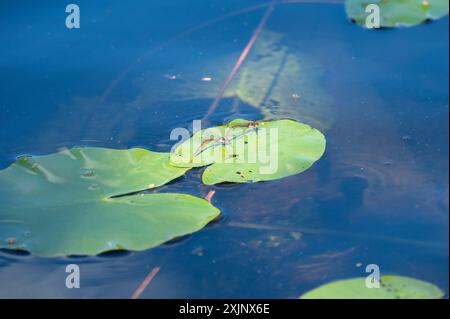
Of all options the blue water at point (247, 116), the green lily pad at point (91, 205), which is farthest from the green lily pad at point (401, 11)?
the green lily pad at point (91, 205)

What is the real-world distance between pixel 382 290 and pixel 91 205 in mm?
744

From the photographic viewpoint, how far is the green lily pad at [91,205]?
5.05 ft

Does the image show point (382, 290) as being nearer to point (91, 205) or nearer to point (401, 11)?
point (91, 205)

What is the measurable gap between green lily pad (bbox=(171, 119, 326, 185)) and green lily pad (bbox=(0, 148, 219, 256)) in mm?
77

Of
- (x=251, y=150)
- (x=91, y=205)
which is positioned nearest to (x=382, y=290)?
Result: (x=251, y=150)

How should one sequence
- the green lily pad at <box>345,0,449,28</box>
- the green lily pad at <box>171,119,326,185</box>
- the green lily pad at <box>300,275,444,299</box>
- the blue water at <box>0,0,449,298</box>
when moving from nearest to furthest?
the green lily pad at <box>300,275,444,299</box> → the blue water at <box>0,0,449,298</box> → the green lily pad at <box>171,119,326,185</box> → the green lily pad at <box>345,0,449,28</box>

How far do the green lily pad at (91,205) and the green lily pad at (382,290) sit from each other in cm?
35

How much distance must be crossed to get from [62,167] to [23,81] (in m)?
0.56

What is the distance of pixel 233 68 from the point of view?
2.19 m

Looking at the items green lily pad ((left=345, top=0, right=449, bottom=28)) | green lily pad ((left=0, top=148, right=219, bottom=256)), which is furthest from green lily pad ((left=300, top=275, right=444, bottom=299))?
green lily pad ((left=345, top=0, right=449, bottom=28))

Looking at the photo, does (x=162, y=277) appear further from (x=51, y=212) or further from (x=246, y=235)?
(x=51, y=212)

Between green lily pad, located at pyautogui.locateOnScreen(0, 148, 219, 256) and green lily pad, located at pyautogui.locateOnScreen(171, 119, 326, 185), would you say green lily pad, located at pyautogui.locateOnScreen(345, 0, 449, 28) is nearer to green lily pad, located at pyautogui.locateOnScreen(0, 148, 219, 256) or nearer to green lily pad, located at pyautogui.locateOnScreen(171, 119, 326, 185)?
green lily pad, located at pyautogui.locateOnScreen(171, 119, 326, 185)

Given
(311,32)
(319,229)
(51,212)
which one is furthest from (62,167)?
(311,32)

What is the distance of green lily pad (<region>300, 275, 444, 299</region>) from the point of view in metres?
1.36
